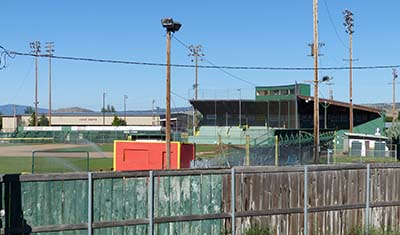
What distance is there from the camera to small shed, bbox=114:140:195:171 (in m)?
25.8

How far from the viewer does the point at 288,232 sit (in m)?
11.0

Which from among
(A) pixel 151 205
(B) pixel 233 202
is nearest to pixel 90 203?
(A) pixel 151 205

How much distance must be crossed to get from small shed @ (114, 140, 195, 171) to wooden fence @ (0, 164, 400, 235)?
14437mm

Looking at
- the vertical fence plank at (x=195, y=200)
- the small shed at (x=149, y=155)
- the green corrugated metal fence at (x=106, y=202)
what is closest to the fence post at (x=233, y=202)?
the green corrugated metal fence at (x=106, y=202)

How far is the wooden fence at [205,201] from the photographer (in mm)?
9156

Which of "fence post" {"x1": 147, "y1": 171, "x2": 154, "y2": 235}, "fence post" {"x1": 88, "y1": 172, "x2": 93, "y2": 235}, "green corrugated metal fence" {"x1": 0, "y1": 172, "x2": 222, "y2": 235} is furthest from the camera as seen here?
"fence post" {"x1": 147, "y1": 171, "x2": 154, "y2": 235}

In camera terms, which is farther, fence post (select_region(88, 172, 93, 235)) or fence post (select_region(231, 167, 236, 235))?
fence post (select_region(231, 167, 236, 235))

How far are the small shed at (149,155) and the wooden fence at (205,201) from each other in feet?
47.4

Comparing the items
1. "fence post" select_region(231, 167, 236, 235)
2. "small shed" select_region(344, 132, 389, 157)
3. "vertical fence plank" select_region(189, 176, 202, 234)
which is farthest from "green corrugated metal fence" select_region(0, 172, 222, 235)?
"small shed" select_region(344, 132, 389, 157)

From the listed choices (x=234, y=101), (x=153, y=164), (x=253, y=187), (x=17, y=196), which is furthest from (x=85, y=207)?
(x=234, y=101)

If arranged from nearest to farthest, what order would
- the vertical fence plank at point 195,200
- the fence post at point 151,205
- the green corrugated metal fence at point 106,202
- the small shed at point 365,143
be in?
the green corrugated metal fence at point 106,202
the fence post at point 151,205
the vertical fence plank at point 195,200
the small shed at point 365,143

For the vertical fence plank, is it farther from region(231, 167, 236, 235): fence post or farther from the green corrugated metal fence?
region(231, 167, 236, 235): fence post

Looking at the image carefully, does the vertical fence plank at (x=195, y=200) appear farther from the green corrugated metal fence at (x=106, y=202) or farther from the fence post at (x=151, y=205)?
the fence post at (x=151, y=205)

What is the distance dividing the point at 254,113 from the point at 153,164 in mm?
55020
